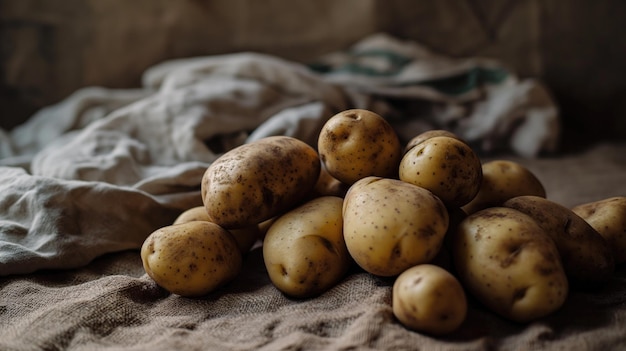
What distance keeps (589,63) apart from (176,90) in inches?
75.8

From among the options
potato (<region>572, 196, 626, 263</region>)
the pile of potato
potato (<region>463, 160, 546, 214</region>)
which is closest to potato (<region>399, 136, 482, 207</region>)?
the pile of potato

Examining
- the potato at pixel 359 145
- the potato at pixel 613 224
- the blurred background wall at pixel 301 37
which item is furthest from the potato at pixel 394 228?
the blurred background wall at pixel 301 37

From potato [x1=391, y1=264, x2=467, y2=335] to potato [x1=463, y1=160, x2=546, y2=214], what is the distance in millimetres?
330

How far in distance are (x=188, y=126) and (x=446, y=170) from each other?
0.94 meters

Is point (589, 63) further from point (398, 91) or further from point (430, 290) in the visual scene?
point (430, 290)

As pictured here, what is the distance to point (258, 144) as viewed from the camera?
1.09 metres

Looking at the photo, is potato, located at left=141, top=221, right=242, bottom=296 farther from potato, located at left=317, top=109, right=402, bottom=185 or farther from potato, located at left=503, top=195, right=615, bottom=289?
potato, located at left=503, top=195, right=615, bottom=289

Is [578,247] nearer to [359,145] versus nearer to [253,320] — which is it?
[359,145]

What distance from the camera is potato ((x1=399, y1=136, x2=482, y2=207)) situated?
0.97 m

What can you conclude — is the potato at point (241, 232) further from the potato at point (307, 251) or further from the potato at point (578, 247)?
the potato at point (578, 247)

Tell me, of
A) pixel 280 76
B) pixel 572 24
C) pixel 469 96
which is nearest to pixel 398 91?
pixel 469 96

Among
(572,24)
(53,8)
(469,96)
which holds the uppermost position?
(53,8)

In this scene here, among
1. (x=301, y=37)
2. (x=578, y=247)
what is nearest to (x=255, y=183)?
(x=578, y=247)

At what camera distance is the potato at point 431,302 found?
2.60ft
